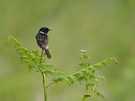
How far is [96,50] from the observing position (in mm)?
9664

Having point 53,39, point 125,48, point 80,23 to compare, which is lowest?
point 125,48

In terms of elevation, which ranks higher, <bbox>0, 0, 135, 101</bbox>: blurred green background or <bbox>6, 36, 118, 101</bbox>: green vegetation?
<bbox>0, 0, 135, 101</bbox>: blurred green background

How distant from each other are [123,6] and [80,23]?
1.71m

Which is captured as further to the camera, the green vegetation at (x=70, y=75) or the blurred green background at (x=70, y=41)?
the blurred green background at (x=70, y=41)

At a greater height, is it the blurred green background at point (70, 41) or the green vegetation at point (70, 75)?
the blurred green background at point (70, 41)

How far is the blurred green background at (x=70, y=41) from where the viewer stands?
6259 millimetres

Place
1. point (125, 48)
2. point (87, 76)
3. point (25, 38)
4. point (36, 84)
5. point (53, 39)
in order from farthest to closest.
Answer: point (53, 39), point (25, 38), point (125, 48), point (36, 84), point (87, 76)

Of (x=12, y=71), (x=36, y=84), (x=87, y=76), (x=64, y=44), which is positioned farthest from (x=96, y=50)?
(x=87, y=76)

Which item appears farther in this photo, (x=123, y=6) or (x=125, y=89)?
(x=123, y=6)

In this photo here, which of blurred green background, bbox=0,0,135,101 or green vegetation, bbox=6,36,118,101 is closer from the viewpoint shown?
green vegetation, bbox=6,36,118,101

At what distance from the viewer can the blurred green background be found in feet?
20.5

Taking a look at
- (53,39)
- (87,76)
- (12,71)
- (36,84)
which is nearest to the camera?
(87,76)

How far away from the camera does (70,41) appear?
11.0 meters

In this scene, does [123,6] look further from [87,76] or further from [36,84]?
[87,76]
